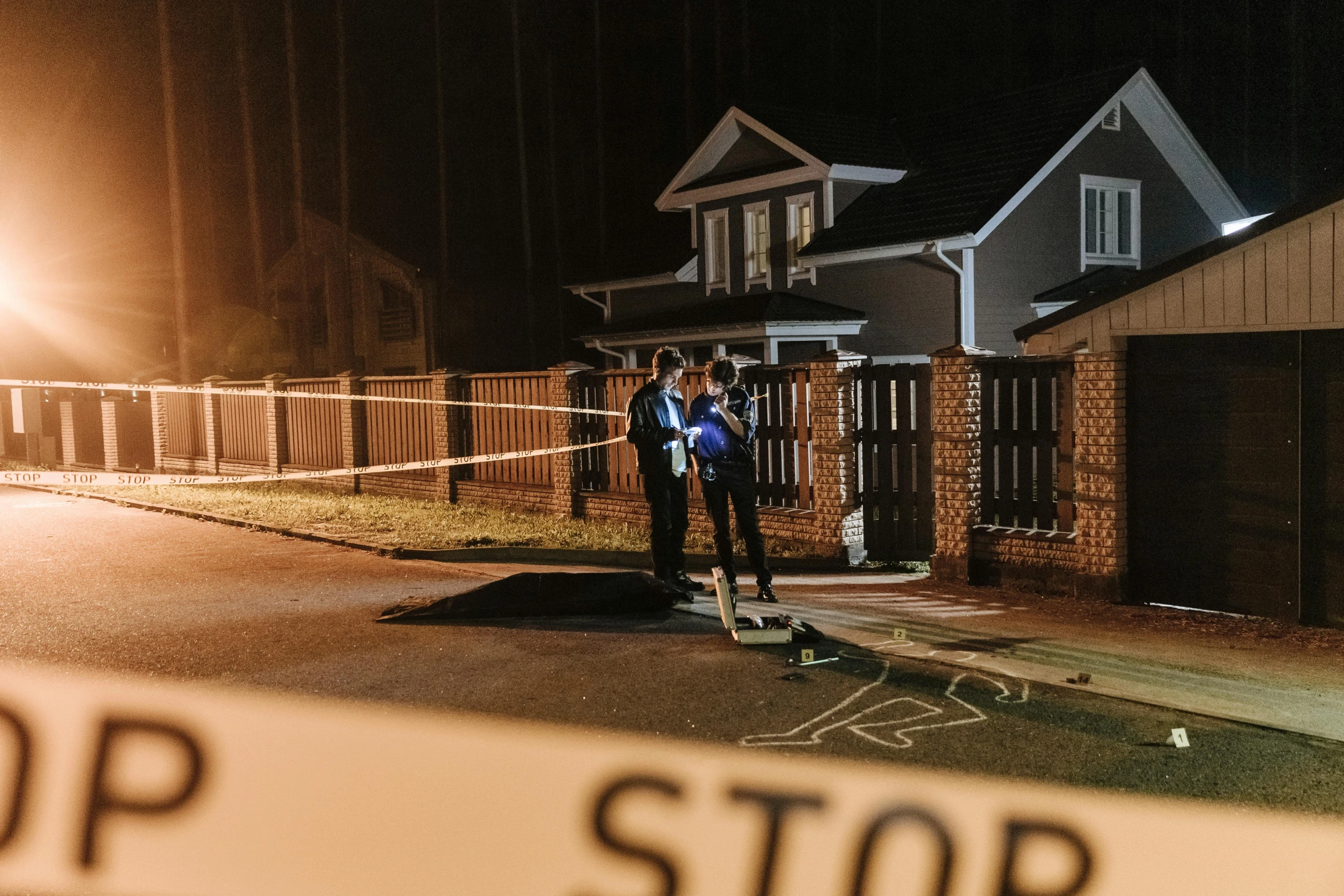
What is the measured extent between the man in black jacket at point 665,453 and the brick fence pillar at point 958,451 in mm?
2336

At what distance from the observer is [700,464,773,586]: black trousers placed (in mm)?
9273

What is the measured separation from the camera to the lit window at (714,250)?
1022 inches

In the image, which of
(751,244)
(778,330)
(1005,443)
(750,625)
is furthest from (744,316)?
(750,625)

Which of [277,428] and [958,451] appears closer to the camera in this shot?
[958,451]

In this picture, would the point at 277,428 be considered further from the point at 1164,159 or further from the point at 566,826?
the point at 1164,159

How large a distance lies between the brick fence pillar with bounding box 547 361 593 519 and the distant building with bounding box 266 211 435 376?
19745mm

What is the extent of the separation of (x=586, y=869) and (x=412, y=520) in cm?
1120

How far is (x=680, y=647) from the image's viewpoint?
316 inches

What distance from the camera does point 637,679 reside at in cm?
717

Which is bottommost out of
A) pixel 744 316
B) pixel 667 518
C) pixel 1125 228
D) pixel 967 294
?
pixel 667 518

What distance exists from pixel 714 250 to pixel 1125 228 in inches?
333

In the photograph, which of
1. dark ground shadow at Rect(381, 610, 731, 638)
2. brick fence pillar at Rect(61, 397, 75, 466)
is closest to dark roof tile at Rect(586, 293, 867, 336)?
brick fence pillar at Rect(61, 397, 75, 466)

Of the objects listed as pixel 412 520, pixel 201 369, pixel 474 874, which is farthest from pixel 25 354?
pixel 474 874

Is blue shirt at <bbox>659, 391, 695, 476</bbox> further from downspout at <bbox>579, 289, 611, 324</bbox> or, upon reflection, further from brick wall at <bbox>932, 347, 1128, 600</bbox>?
downspout at <bbox>579, 289, 611, 324</bbox>
